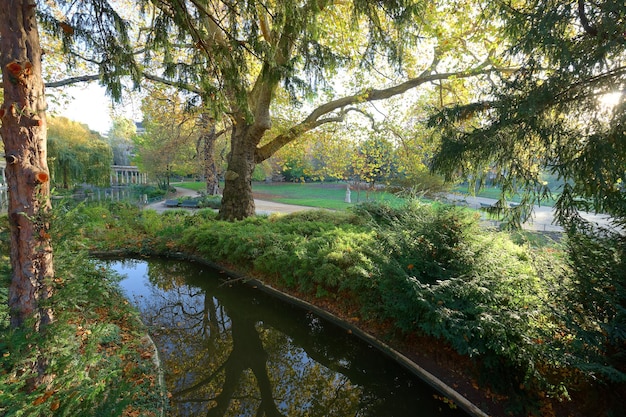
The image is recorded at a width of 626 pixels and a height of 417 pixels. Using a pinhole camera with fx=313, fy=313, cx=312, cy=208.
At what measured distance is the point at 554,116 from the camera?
369cm

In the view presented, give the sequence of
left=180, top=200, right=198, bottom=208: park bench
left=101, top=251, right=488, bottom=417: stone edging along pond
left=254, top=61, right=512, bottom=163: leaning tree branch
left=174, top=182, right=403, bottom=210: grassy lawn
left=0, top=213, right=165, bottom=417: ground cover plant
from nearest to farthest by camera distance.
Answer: left=0, top=213, right=165, bottom=417: ground cover plant, left=101, top=251, right=488, bottom=417: stone edging along pond, left=254, top=61, right=512, bottom=163: leaning tree branch, left=180, top=200, right=198, bottom=208: park bench, left=174, top=182, right=403, bottom=210: grassy lawn

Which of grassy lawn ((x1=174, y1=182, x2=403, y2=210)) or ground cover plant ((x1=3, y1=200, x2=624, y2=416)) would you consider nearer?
ground cover plant ((x1=3, y1=200, x2=624, y2=416))

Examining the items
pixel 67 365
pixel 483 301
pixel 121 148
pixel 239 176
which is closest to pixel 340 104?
pixel 239 176

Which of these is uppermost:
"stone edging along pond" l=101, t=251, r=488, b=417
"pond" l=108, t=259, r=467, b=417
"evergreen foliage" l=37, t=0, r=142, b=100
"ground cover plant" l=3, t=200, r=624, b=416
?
"evergreen foliage" l=37, t=0, r=142, b=100

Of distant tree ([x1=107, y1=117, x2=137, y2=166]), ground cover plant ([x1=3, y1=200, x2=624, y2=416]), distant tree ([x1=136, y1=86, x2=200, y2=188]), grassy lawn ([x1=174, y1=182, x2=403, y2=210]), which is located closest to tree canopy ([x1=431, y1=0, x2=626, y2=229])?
ground cover plant ([x1=3, y1=200, x2=624, y2=416])

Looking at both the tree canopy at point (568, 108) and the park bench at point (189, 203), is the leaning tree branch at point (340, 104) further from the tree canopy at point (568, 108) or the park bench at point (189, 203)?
the park bench at point (189, 203)

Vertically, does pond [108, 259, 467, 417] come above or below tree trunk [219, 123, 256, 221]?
below

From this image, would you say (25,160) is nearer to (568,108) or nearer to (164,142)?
(568,108)

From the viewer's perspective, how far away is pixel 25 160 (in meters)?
2.29

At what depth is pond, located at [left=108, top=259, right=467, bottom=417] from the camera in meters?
3.53

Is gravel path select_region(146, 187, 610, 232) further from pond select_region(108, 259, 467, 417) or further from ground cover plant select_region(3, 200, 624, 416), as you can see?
pond select_region(108, 259, 467, 417)

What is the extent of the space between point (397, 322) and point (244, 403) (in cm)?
216

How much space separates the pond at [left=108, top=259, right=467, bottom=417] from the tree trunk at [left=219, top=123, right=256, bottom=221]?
436cm

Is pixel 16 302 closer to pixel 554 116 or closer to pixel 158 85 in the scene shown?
pixel 554 116
